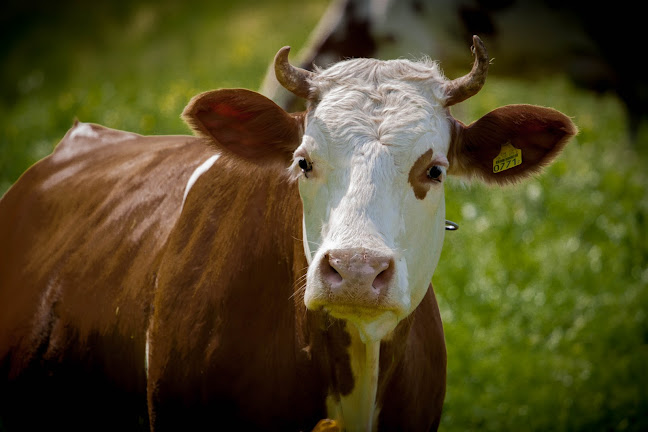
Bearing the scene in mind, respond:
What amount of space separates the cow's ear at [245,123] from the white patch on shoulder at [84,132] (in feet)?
5.23

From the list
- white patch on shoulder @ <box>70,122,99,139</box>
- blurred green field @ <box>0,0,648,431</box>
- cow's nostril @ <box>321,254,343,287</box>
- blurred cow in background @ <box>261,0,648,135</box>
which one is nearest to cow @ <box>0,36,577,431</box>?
cow's nostril @ <box>321,254,343,287</box>

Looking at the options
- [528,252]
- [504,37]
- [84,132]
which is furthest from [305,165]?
[504,37]

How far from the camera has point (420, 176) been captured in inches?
116

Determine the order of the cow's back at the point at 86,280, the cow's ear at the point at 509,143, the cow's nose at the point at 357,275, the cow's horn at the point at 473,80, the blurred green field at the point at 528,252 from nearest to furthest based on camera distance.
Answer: the cow's nose at the point at 357,275, the cow's horn at the point at 473,80, the cow's ear at the point at 509,143, the cow's back at the point at 86,280, the blurred green field at the point at 528,252

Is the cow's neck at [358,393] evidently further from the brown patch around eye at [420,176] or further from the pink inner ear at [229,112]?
the pink inner ear at [229,112]

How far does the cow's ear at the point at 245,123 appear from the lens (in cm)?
316

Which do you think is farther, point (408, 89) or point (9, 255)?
point (9, 255)

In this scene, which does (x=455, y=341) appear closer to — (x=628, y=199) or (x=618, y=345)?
(x=618, y=345)

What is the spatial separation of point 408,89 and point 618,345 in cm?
412

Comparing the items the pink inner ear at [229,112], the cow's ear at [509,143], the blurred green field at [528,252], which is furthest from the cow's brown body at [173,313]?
the blurred green field at [528,252]

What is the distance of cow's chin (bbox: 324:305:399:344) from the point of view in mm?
2652

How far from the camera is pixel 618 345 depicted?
634cm

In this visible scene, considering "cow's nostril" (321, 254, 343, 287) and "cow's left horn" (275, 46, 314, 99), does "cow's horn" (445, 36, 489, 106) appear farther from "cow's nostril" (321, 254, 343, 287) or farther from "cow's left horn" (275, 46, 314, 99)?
"cow's nostril" (321, 254, 343, 287)

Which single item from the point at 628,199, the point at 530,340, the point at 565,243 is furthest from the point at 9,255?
the point at 628,199
